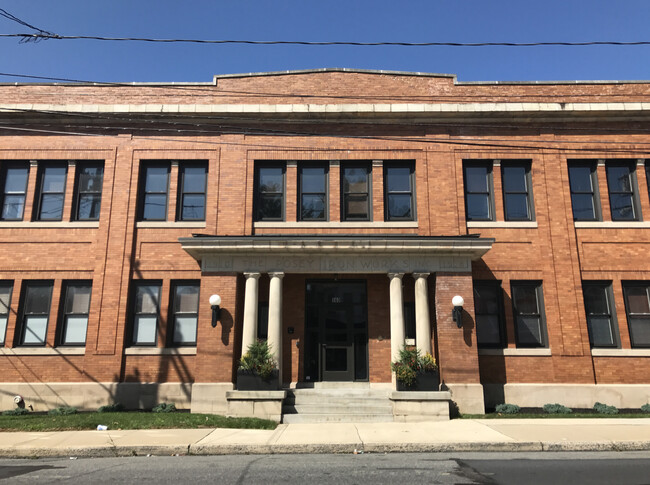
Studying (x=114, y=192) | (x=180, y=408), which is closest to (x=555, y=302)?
(x=180, y=408)

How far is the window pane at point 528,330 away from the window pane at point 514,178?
13.5 feet

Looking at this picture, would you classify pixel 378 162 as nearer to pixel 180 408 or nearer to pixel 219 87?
pixel 219 87

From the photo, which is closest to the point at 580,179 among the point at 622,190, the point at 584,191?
the point at 584,191

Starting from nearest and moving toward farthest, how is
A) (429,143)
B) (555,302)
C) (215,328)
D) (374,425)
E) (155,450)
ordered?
(155,450) < (374,425) < (215,328) < (555,302) < (429,143)

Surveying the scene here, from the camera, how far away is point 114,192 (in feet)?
48.6

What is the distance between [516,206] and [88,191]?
13.8m

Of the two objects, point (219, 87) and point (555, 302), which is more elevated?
point (219, 87)

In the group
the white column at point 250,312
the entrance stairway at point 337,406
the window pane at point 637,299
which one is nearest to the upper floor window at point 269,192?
the white column at point 250,312

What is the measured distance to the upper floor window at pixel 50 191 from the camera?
49.1 ft

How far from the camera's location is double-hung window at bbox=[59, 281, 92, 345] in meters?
14.2

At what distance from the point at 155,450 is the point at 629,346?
521 inches

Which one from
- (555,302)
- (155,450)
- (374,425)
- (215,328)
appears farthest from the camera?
→ (555,302)

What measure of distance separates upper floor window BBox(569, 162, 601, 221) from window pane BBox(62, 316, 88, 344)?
15.6 meters

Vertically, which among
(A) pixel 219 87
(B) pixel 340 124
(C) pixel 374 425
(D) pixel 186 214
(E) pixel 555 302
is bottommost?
(C) pixel 374 425
